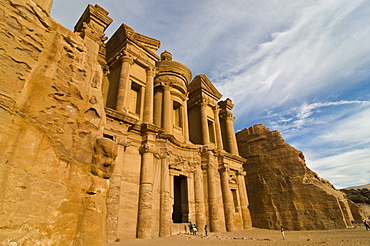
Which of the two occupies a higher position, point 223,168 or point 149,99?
point 149,99

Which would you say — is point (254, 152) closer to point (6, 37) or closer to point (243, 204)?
point (243, 204)

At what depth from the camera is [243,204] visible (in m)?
19.3

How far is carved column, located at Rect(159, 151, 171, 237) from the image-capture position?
1178cm

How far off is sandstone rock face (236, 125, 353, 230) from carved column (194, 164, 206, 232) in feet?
34.4

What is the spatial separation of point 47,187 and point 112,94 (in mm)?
12638

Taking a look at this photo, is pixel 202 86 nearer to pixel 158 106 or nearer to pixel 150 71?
pixel 158 106

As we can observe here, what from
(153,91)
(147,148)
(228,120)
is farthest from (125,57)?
(228,120)

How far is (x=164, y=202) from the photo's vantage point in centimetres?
1230

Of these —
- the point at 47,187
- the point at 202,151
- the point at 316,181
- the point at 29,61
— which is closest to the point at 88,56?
the point at 29,61

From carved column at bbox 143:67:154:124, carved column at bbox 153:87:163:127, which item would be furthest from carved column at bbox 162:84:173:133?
carved column at bbox 143:67:154:124

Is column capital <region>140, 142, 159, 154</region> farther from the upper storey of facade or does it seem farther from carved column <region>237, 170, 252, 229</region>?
carved column <region>237, 170, 252, 229</region>

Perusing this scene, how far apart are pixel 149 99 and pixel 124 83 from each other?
2.13m

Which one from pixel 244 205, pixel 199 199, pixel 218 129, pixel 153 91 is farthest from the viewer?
pixel 218 129

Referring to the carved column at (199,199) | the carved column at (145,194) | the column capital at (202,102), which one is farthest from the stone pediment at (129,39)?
the carved column at (199,199)
